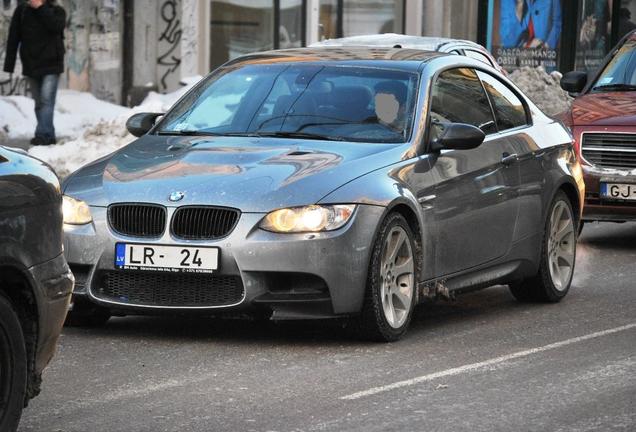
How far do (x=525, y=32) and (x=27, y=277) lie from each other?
95.8 ft

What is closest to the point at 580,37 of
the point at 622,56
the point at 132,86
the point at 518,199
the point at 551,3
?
the point at 551,3

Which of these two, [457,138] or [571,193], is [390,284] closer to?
[457,138]

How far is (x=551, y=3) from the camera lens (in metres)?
35.5

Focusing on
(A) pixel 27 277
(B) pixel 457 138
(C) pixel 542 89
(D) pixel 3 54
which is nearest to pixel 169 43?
(D) pixel 3 54

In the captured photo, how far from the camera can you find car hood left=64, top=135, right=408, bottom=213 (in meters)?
8.31

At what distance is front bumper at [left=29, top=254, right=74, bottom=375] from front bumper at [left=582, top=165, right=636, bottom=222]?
26.4ft

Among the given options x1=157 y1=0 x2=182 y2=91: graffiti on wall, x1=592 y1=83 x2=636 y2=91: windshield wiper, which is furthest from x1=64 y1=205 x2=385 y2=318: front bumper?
x1=157 y1=0 x2=182 y2=91: graffiti on wall

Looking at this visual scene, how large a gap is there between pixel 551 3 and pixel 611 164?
2219cm

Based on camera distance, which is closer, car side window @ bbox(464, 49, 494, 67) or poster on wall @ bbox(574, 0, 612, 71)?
car side window @ bbox(464, 49, 494, 67)

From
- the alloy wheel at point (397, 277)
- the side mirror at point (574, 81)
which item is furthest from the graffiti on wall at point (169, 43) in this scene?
the alloy wheel at point (397, 277)

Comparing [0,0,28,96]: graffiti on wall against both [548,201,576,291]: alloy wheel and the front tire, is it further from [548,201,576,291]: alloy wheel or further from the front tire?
the front tire

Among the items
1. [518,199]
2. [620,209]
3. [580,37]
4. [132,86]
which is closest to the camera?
[518,199]

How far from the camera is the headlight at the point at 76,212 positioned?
8.49 m

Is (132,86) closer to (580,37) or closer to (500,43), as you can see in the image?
(500,43)
